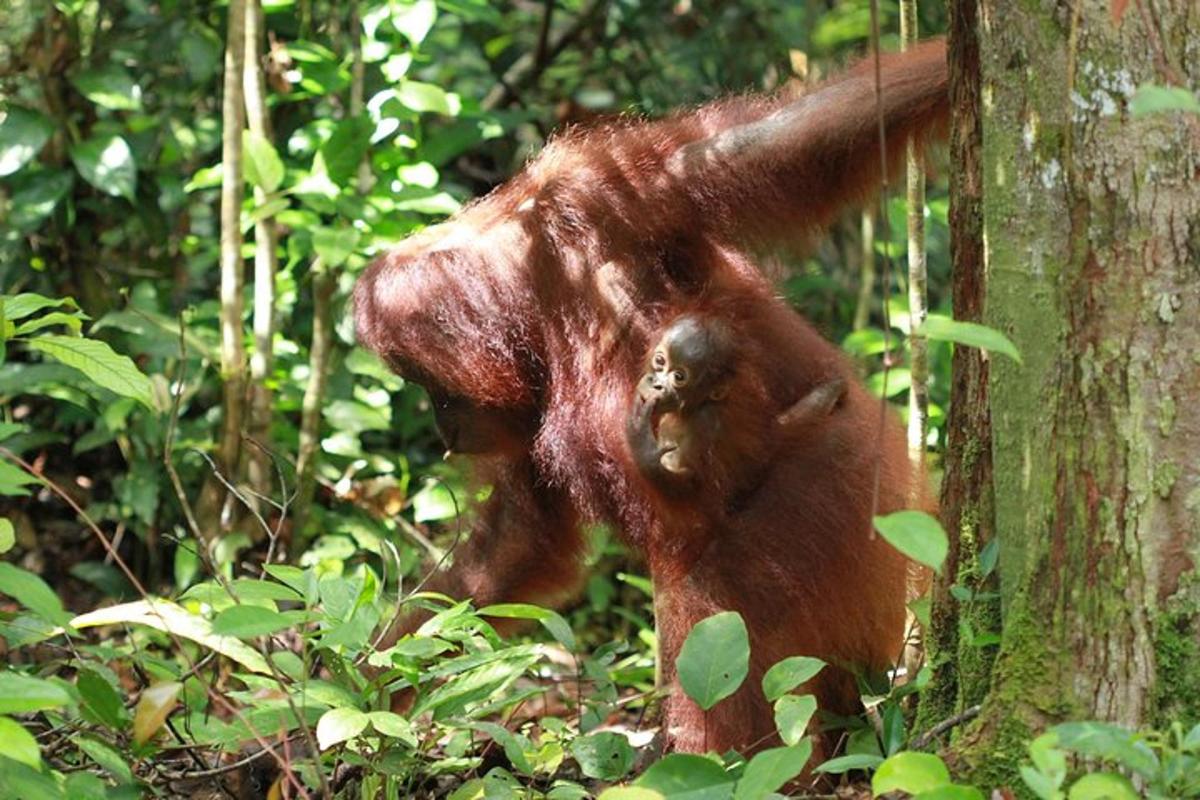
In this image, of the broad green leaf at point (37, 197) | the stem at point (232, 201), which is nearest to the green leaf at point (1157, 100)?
the stem at point (232, 201)

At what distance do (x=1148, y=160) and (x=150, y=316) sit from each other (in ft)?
10.1

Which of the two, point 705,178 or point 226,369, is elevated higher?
point 705,178

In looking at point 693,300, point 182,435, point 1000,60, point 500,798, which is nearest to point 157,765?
point 500,798

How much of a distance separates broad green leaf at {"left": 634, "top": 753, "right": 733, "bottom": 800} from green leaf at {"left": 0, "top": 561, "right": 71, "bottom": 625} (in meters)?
0.77

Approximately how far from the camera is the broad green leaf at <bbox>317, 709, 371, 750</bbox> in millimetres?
2064

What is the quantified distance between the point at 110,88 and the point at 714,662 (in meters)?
3.06

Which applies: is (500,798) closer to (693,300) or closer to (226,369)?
(693,300)

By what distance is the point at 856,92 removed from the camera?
2.77 metres

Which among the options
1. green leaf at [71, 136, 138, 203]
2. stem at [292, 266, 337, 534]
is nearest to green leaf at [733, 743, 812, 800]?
stem at [292, 266, 337, 534]

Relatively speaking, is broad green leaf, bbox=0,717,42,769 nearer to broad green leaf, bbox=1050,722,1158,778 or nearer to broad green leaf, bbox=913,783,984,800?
broad green leaf, bbox=913,783,984,800

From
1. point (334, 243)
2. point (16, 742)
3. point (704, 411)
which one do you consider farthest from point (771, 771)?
point (334, 243)

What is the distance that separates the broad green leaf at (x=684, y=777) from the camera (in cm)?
197

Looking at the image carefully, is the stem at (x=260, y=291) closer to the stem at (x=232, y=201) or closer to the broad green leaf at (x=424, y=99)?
the stem at (x=232, y=201)

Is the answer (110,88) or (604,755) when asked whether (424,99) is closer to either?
(110,88)
